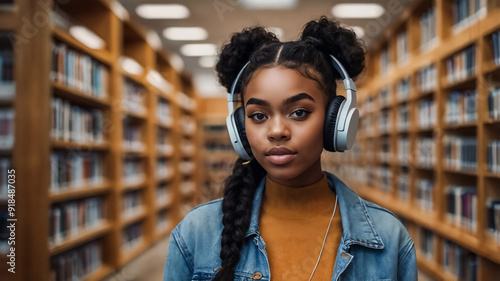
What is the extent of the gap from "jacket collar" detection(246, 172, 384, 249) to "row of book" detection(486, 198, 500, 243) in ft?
7.06

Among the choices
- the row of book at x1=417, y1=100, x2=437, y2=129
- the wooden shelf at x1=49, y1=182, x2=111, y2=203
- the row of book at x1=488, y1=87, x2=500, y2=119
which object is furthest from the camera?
the row of book at x1=417, y1=100, x2=437, y2=129

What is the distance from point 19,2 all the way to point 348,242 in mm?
2428

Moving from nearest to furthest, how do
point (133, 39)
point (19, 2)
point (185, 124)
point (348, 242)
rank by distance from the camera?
1. point (348, 242)
2. point (19, 2)
3. point (133, 39)
4. point (185, 124)

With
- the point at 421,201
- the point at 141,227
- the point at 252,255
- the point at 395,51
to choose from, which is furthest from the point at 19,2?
the point at 395,51

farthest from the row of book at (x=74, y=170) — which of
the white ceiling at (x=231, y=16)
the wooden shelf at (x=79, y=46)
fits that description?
the white ceiling at (x=231, y=16)

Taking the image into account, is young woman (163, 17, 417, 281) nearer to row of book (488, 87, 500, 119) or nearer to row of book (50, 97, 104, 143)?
row of book (488, 87, 500, 119)

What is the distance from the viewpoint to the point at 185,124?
705cm

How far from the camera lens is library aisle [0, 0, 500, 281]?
2.44 meters

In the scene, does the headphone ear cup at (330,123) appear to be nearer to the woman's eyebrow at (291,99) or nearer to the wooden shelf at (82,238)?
the woman's eyebrow at (291,99)

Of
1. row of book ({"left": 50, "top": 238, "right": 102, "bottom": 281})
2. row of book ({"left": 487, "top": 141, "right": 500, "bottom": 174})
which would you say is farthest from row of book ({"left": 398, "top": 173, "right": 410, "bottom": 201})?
row of book ({"left": 50, "top": 238, "right": 102, "bottom": 281})

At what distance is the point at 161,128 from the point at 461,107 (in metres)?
4.08

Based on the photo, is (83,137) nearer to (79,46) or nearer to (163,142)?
(79,46)

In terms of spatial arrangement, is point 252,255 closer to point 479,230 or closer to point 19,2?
point 19,2

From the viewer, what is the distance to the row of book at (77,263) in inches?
117
